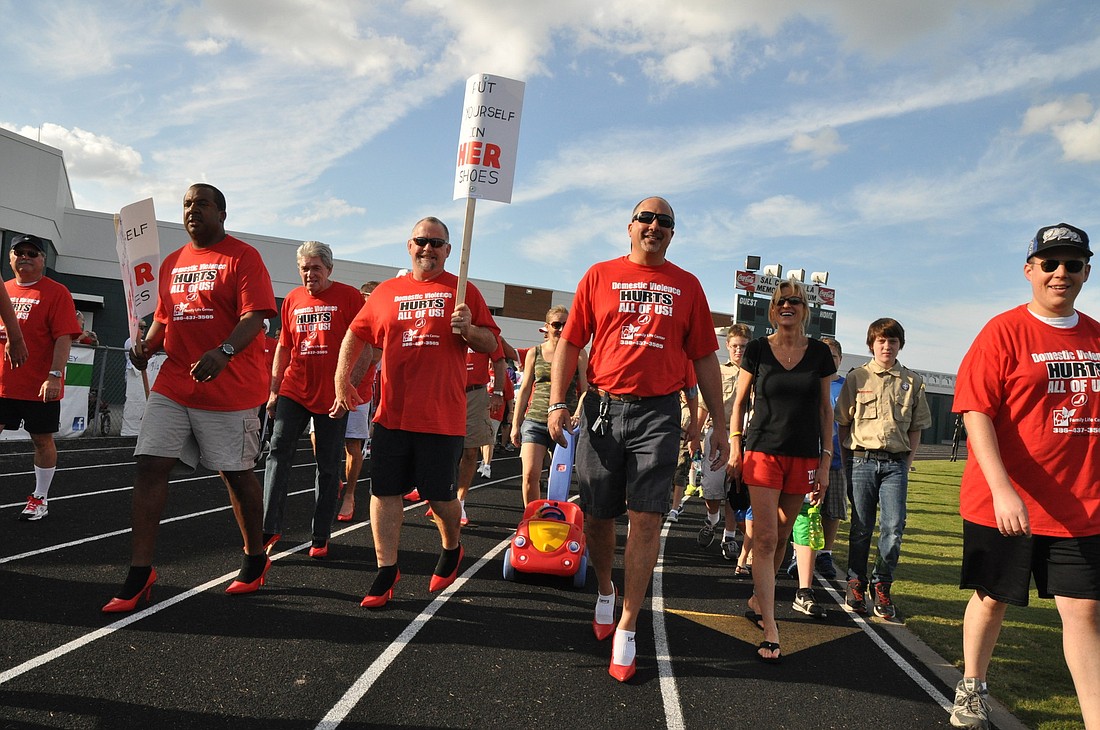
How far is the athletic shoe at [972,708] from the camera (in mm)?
3428

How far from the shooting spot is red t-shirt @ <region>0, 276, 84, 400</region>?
21.0ft

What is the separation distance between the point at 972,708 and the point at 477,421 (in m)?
5.32

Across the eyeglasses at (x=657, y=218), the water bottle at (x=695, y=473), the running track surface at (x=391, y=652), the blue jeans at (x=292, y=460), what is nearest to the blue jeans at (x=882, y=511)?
the running track surface at (x=391, y=652)

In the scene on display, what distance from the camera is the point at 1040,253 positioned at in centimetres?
331

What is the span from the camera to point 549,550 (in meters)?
5.43

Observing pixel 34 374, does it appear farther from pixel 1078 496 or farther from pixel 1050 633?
pixel 1050 633

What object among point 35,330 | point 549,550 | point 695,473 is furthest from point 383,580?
point 695,473

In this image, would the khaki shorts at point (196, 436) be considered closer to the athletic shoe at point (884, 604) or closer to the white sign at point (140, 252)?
the white sign at point (140, 252)

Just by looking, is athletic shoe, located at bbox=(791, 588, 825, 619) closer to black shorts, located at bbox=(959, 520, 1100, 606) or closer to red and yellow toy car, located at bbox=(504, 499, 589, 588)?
red and yellow toy car, located at bbox=(504, 499, 589, 588)

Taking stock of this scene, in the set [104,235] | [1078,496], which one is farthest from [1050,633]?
[104,235]

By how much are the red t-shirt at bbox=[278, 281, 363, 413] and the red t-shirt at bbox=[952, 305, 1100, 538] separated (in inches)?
170

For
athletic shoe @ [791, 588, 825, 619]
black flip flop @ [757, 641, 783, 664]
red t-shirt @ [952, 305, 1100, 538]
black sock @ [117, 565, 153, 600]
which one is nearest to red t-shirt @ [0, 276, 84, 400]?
black sock @ [117, 565, 153, 600]

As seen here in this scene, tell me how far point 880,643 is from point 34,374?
7.18 metres

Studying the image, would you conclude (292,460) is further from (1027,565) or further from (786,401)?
(1027,565)
